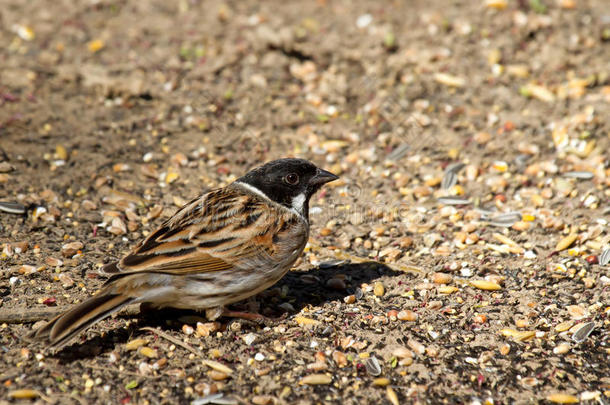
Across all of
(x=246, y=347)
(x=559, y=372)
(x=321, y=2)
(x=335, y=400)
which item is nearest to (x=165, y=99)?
(x=321, y=2)

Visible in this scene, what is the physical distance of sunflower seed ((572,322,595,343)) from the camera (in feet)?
15.5

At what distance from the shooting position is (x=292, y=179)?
534 centimetres

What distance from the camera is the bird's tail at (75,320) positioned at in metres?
4.22

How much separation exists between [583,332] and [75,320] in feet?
10.4

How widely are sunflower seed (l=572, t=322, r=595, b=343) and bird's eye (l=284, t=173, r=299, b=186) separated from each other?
7.04 feet

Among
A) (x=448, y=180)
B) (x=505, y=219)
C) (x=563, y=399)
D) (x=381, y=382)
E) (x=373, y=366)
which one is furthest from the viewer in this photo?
(x=448, y=180)

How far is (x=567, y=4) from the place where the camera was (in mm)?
8570

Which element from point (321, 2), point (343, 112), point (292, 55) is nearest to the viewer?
point (343, 112)

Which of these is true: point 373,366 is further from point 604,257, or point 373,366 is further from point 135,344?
point 604,257

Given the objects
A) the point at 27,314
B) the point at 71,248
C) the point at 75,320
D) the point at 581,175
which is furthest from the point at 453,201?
the point at 27,314

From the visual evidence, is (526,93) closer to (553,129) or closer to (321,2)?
(553,129)

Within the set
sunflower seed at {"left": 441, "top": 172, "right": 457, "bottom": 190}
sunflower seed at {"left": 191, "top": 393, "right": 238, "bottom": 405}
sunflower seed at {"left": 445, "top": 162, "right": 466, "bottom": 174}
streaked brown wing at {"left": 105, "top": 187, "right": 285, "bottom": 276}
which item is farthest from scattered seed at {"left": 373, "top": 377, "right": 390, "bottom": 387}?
sunflower seed at {"left": 445, "top": 162, "right": 466, "bottom": 174}

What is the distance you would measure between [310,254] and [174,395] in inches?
77.2

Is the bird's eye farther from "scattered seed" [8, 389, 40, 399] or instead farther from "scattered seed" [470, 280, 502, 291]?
"scattered seed" [8, 389, 40, 399]
